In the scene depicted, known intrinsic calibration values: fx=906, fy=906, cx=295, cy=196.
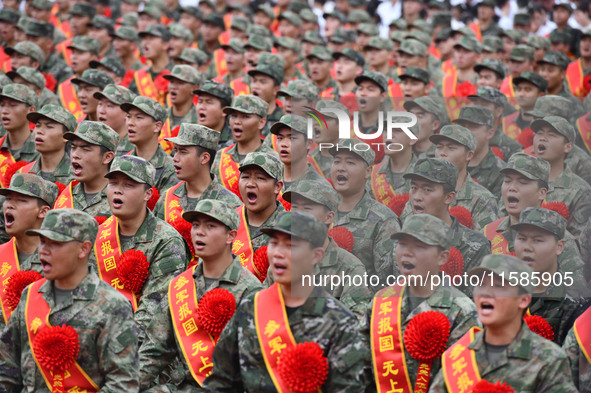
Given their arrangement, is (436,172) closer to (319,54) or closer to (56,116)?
(56,116)

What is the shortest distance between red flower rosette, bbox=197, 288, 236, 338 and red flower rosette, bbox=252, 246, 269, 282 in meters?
1.09

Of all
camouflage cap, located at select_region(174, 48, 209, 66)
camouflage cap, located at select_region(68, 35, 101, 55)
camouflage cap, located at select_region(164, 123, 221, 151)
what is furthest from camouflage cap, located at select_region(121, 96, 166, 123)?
camouflage cap, located at select_region(68, 35, 101, 55)

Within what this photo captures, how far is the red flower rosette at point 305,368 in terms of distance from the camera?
5.95m

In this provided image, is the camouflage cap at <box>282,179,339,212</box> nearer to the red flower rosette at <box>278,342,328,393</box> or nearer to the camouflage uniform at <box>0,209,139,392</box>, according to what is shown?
the camouflage uniform at <box>0,209,139,392</box>

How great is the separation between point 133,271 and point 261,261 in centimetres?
118

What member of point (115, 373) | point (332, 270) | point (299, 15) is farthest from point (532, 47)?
point (115, 373)

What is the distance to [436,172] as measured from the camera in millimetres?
8664

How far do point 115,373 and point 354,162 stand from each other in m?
3.85

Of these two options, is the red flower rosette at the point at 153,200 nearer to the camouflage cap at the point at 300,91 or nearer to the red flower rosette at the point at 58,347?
the camouflage cap at the point at 300,91

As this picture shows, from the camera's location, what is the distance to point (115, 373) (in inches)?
253

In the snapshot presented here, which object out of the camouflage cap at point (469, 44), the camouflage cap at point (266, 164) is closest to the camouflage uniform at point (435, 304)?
the camouflage cap at point (266, 164)

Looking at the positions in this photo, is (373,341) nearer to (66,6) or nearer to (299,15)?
(299,15)

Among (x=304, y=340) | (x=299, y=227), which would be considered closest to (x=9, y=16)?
(x=299, y=227)

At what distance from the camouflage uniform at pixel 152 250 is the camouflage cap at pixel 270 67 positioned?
17.2 feet
